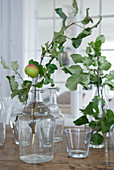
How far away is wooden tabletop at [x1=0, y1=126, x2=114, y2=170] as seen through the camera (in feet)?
2.55

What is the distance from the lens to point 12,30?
3025 millimetres

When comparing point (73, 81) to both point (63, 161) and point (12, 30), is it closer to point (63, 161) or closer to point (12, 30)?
point (63, 161)

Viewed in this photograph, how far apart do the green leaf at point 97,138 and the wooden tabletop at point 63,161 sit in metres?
0.03

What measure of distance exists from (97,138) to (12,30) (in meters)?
2.31

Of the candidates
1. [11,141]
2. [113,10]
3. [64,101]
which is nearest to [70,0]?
[113,10]

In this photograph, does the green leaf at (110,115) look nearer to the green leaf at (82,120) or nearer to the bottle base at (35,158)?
the green leaf at (82,120)

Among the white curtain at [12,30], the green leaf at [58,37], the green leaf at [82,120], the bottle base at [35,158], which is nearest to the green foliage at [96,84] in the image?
the green leaf at [82,120]

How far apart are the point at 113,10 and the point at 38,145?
104 inches

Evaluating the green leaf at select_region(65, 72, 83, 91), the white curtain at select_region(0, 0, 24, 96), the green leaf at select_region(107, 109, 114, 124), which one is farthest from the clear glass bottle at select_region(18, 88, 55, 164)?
the white curtain at select_region(0, 0, 24, 96)

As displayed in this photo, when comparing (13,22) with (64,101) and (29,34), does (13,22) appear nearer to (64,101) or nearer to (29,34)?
(29,34)

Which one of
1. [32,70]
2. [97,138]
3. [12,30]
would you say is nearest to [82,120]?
[97,138]

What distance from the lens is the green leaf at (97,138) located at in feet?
3.17

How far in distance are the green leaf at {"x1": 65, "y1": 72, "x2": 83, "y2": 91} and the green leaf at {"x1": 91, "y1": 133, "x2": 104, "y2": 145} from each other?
0.66 ft

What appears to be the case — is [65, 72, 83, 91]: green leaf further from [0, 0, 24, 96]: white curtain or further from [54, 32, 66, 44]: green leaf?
[0, 0, 24, 96]: white curtain
